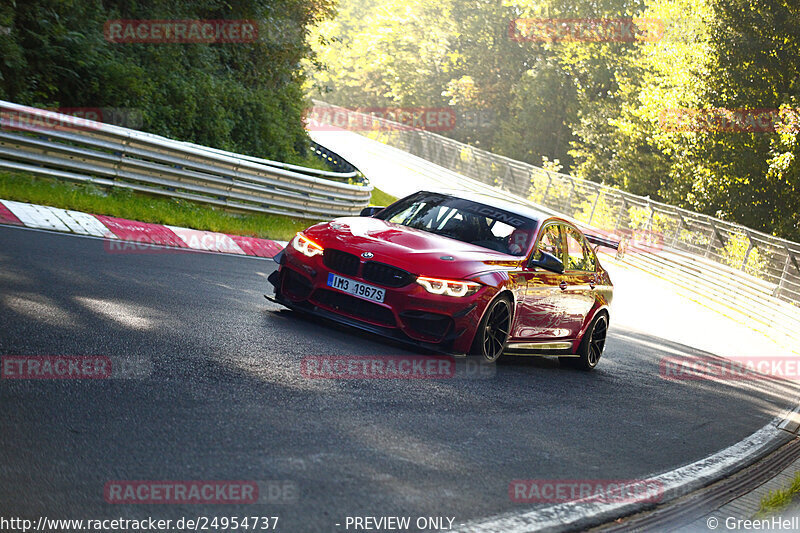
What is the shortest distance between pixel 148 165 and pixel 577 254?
290 inches

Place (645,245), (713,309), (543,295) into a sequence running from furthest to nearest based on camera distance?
(645,245) → (713,309) → (543,295)

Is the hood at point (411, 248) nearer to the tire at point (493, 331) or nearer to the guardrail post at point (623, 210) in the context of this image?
the tire at point (493, 331)

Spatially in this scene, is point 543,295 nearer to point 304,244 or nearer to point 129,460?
point 304,244

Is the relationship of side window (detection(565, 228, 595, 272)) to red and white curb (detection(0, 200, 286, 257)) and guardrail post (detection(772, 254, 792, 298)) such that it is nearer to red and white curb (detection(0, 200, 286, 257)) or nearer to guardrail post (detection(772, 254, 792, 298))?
red and white curb (detection(0, 200, 286, 257))

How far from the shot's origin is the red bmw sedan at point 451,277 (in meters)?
8.00

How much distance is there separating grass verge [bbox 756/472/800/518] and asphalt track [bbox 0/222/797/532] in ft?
2.34

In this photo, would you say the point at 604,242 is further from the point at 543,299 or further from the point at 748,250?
the point at 748,250

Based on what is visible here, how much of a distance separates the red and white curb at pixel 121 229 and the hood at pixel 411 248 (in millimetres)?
3809

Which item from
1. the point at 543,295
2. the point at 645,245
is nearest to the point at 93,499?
the point at 543,295

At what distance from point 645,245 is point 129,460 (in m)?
30.4

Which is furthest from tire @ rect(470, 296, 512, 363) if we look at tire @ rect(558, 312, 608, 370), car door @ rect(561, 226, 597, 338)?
tire @ rect(558, 312, 608, 370)

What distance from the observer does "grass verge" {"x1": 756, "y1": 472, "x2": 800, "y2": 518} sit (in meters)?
5.83

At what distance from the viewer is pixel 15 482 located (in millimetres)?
3982

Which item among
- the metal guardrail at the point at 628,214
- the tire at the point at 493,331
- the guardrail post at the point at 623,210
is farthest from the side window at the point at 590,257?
the guardrail post at the point at 623,210
